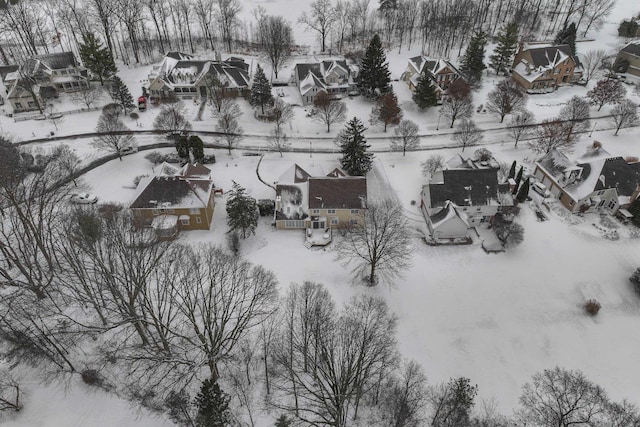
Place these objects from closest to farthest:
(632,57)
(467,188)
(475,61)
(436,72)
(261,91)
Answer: (467,188)
(261,91)
(436,72)
(475,61)
(632,57)

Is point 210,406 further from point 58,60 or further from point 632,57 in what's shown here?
point 632,57

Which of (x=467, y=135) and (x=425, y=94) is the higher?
(x=425, y=94)

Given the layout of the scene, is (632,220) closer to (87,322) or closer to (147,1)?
(87,322)

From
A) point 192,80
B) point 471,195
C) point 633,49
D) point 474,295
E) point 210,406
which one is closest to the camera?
point 210,406

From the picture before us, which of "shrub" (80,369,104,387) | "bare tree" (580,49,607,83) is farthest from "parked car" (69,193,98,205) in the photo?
"bare tree" (580,49,607,83)

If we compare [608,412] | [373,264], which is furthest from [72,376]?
[608,412]

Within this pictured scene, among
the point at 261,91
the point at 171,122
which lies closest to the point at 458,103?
the point at 261,91
